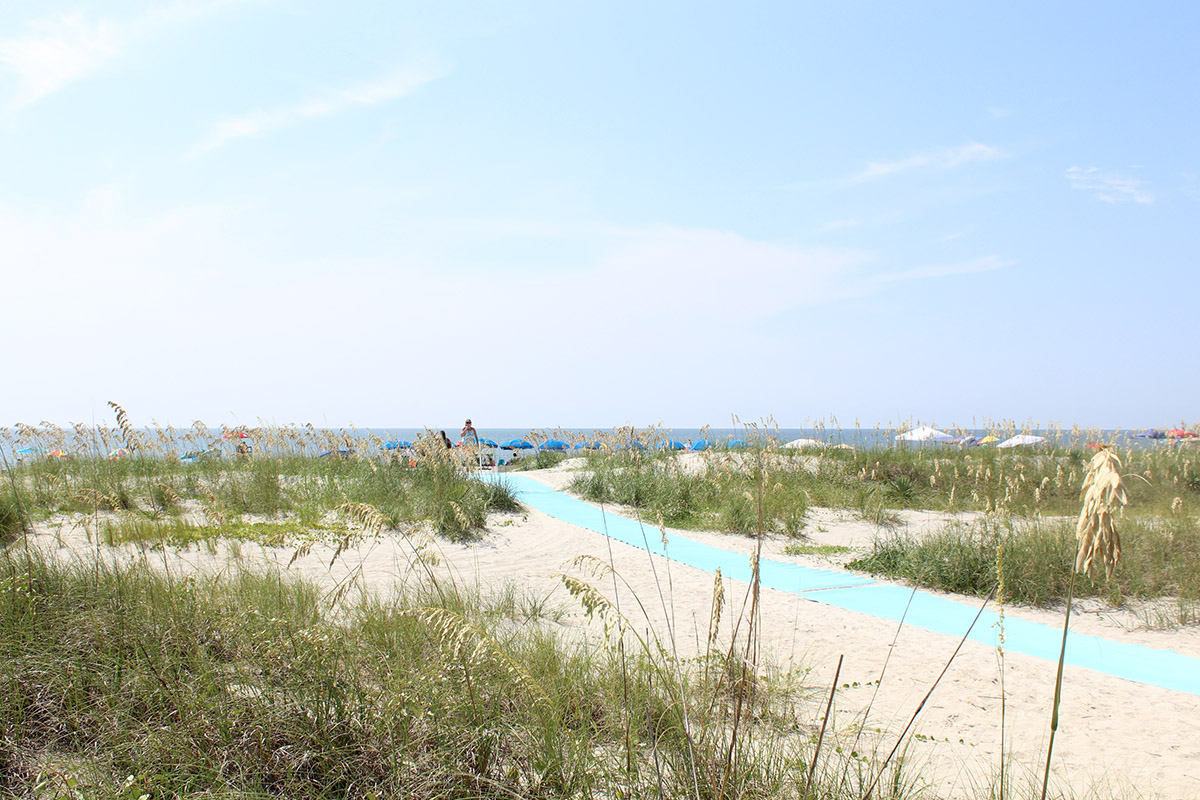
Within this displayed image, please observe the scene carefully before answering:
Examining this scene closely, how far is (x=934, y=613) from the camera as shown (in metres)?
6.72

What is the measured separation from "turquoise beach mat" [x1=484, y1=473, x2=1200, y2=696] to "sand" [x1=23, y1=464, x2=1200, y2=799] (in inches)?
10.2

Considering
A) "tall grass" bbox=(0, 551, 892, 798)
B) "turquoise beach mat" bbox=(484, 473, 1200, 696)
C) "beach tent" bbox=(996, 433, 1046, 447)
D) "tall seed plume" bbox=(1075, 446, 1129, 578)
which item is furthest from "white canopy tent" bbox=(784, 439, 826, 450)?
"tall seed plume" bbox=(1075, 446, 1129, 578)

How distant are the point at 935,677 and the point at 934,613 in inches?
88.6

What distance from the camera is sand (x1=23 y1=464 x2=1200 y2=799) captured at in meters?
3.31

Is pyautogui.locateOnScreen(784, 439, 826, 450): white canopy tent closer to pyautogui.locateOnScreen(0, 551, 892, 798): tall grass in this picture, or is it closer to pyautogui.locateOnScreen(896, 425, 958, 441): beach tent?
pyautogui.locateOnScreen(896, 425, 958, 441): beach tent

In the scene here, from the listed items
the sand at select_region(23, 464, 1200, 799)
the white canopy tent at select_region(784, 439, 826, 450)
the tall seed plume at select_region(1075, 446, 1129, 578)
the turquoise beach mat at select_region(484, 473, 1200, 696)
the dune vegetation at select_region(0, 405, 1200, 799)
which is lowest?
A: the turquoise beach mat at select_region(484, 473, 1200, 696)

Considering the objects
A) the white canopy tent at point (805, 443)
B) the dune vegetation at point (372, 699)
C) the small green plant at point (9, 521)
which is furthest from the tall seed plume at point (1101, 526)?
the white canopy tent at point (805, 443)

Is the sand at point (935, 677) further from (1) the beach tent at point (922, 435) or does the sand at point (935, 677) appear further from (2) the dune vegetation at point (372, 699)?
(1) the beach tent at point (922, 435)

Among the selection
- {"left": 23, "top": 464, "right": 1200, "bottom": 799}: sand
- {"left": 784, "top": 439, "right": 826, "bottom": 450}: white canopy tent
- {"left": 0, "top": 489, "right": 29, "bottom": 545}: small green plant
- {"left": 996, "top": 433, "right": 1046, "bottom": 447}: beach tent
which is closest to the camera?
{"left": 23, "top": 464, "right": 1200, "bottom": 799}: sand

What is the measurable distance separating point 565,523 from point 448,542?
7.97 ft

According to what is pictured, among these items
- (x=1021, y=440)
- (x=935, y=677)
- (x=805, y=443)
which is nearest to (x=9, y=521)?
(x=935, y=677)

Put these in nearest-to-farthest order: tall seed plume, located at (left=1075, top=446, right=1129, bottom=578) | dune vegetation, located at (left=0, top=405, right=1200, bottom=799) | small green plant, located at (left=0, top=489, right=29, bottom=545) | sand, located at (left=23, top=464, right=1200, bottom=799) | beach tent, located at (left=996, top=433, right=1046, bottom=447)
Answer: tall seed plume, located at (left=1075, top=446, right=1129, bottom=578)
dune vegetation, located at (left=0, top=405, right=1200, bottom=799)
sand, located at (left=23, top=464, right=1200, bottom=799)
small green plant, located at (left=0, top=489, right=29, bottom=545)
beach tent, located at (left=996, top=433, right=1046, bottom=447)

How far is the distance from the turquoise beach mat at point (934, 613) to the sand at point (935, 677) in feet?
0.85

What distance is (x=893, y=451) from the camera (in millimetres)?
14852
